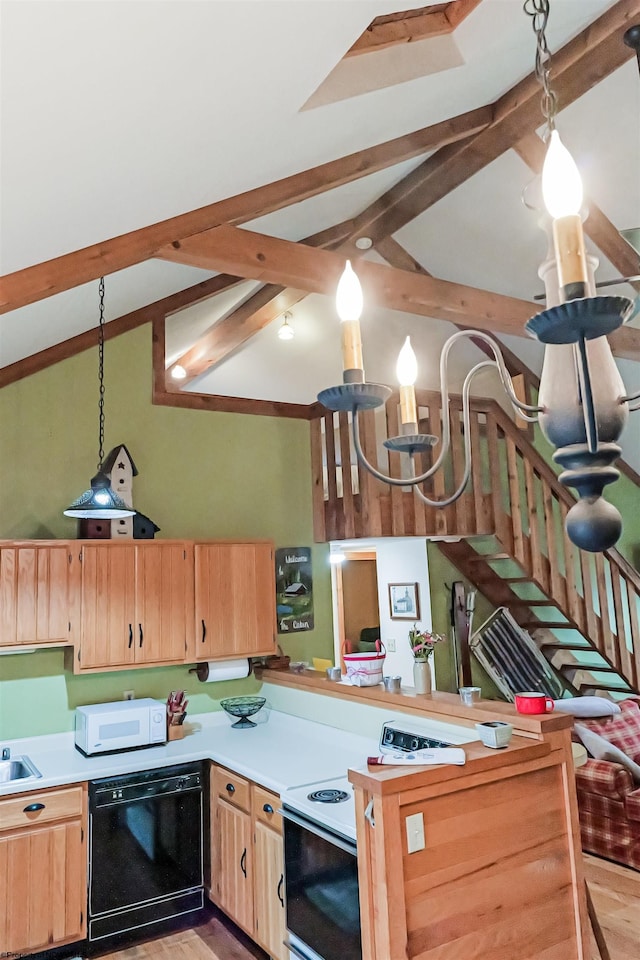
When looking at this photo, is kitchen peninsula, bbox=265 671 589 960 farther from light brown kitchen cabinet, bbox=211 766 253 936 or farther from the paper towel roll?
the paper towel roll

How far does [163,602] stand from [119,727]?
29.0 inches

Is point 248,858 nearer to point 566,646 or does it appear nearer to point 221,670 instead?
point 221,670

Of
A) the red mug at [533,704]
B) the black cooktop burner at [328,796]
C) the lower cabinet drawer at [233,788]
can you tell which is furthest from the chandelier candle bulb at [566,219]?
the lower cabinet drawer at [233,788]

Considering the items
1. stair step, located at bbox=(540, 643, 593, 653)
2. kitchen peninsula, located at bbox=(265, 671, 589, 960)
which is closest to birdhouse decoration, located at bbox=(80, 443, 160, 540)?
kitchen peninsula, located at bbox=(265, 671, 589, 960)

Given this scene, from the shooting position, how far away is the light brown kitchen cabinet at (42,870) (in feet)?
10.2

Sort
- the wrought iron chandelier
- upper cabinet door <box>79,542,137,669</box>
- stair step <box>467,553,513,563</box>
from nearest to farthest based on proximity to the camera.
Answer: the wrought iron chandelier
upper cabinet door <box>79,542,137,669</box>
stair step <box>467,553,513,563</box>

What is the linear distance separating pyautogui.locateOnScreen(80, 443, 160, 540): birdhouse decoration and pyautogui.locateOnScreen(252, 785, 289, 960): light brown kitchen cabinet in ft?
5.56

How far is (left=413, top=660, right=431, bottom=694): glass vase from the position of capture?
3.32m

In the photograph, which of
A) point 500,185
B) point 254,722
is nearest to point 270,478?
point 254,722

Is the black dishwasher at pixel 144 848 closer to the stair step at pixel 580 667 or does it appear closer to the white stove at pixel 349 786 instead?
the white stove at pixel 349 786

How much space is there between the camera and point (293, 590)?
4.86 m

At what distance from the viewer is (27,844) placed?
10.4 ft

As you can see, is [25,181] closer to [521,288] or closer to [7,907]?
[7,907]

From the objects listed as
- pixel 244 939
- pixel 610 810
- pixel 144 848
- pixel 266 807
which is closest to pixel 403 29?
pixel 266 807
